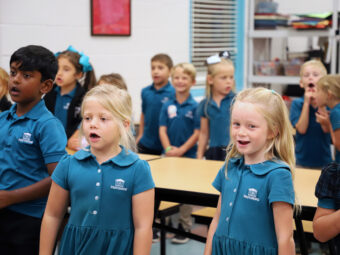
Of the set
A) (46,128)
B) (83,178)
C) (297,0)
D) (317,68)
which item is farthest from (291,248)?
(297,0)

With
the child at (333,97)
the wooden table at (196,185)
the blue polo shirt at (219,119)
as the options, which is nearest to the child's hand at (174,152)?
the blue polo shirt at (219,119)

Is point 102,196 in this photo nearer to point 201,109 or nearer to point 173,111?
point 201,109

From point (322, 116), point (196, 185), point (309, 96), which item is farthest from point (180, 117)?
point (196, 185)

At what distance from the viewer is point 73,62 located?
3.95 m

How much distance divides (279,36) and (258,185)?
4.73 m

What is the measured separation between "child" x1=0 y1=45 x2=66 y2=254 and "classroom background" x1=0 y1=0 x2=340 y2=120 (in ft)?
7.06

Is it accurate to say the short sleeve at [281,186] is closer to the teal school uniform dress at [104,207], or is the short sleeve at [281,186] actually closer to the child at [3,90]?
the teal school uniform dress at [104,207]

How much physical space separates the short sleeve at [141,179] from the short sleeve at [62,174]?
25 cm

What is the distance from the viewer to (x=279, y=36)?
6.20m

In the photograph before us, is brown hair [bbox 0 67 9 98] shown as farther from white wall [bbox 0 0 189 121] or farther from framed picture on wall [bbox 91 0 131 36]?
framed picture on wall [bbox 91 0 131 36]

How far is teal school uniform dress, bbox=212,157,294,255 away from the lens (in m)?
1.72

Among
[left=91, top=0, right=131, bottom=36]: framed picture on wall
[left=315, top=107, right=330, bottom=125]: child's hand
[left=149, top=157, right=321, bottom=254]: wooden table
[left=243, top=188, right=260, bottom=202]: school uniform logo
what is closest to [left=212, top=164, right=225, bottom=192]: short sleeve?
[left=243, top=188, right=260, bottom=202]: school uniform logo

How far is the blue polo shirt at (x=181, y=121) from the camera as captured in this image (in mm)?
4188

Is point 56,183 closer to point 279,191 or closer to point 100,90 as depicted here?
point 100,90
